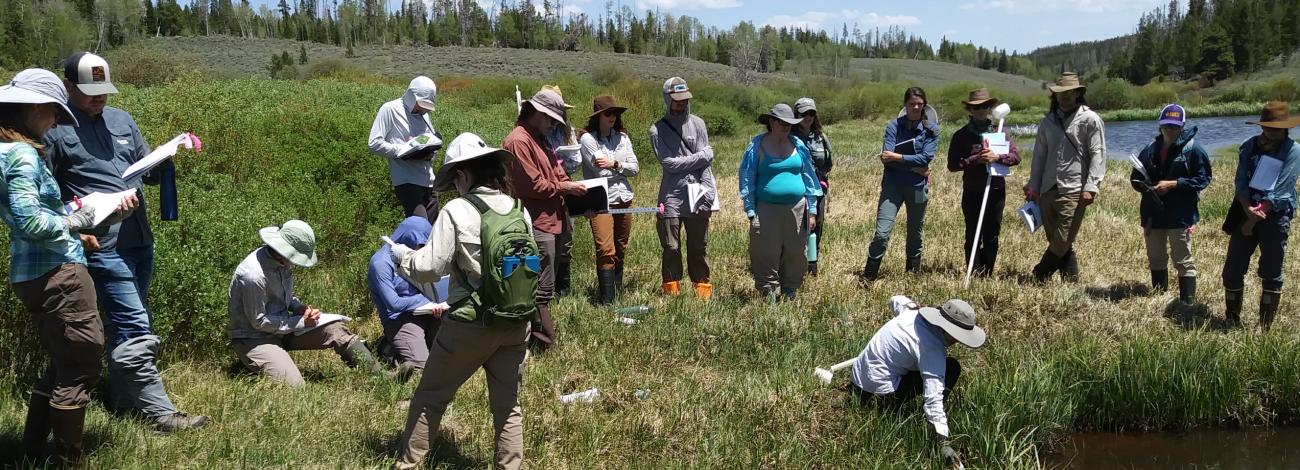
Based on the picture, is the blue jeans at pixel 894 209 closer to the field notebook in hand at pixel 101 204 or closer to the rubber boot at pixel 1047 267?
the rubber boot at pixel 1047 267

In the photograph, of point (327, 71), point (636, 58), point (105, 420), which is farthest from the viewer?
point (636, 58)

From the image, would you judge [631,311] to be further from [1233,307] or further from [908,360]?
[1233,307]

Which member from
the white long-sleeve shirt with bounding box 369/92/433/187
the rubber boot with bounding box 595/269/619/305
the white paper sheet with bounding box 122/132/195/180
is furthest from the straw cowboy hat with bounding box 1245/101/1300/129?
the white paper sheet with bounding box 122/132/195/180

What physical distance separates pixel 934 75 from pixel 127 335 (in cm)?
10382

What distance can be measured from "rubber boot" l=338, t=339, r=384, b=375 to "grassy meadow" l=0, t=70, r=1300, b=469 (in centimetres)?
9

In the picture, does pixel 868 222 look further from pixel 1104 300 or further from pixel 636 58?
pixel 636 58

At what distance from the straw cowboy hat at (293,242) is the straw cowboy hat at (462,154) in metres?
1.83

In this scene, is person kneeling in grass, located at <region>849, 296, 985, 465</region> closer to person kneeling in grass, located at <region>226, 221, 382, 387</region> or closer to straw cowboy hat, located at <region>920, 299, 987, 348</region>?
straw cowboy hat, located at <region>920, 299, 987, 348</region>

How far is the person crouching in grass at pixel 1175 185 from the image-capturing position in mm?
7316

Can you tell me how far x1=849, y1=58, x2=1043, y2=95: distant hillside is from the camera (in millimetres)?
90438

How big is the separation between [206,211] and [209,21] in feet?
353

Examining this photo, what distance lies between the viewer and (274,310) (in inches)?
219

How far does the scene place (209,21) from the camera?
101 metres

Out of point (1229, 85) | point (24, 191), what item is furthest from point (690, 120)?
point (1229, 85)
